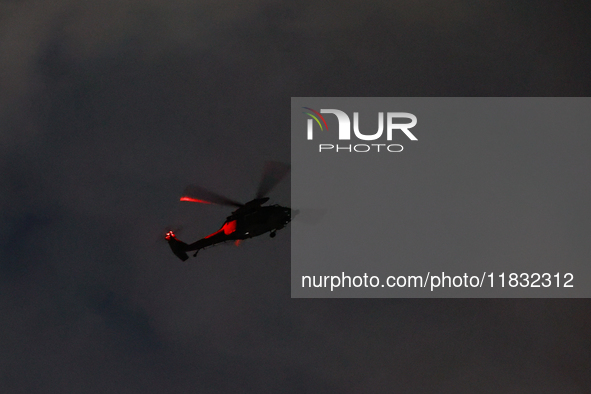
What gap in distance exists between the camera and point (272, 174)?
3772 centimetres

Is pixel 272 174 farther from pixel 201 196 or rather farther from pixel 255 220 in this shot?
pixel 201 196

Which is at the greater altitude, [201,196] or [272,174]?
[272,174]

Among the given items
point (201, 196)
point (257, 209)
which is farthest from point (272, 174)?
point (201, 196)

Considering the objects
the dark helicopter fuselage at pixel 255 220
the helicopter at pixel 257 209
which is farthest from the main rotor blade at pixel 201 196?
the dark helicopter fuselage at pixel 255 220

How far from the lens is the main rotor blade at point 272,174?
122 ft

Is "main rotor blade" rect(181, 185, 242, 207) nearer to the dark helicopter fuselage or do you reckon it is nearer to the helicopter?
the helicopter

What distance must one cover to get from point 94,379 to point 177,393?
439 inches

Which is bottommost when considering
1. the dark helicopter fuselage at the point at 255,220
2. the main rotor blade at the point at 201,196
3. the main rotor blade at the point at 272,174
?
the dark helicopter fuselage at the point at 255,220

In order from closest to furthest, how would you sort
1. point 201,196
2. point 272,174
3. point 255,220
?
1. point 272,174
2. point 255,220
3. point 201,196

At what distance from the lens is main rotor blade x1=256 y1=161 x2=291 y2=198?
37.3 m

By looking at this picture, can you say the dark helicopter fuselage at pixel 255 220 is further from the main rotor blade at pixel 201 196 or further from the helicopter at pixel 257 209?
the main rotor blade at pixel 201 196

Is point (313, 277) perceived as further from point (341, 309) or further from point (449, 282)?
point (341, 309)

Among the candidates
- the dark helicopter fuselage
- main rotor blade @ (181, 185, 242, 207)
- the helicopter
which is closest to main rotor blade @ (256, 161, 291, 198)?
the helicopter

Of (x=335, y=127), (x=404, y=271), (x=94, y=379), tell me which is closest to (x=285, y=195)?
(x=335, y=127)
